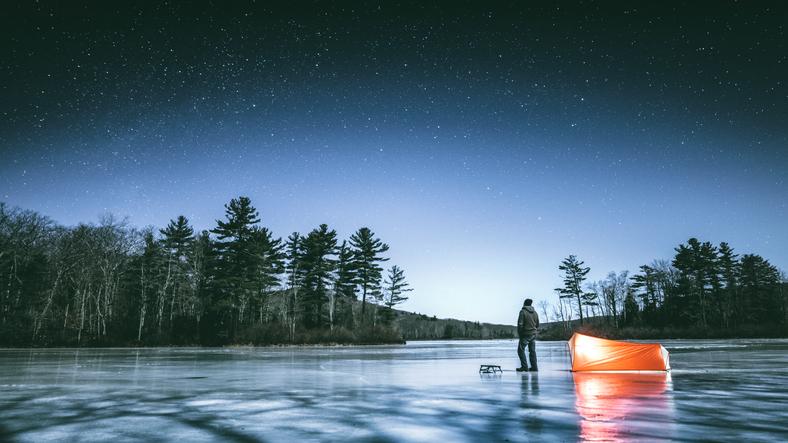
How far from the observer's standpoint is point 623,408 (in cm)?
575

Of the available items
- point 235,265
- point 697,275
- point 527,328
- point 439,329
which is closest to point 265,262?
point 235,265

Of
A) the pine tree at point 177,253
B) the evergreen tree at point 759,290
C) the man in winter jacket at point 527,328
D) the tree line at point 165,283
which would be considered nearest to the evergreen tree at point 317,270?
the tree line at point 165,283

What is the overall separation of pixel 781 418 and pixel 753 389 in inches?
124

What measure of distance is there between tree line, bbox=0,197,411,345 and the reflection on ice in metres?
38.7

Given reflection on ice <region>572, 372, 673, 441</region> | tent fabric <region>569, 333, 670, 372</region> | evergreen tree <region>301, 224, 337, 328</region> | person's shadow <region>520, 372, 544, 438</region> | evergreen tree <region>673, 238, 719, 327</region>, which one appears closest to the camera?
reflection on ice <region>572, 372, 673, 441</region>

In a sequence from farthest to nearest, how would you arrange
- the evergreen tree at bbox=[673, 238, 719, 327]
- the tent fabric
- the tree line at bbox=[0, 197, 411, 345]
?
the evergreen tree at bbox=[673, 238, 719, 327]
the tree line at bbox=[0, 197, 411, 345]
the tent fabric

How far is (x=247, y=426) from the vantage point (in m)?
4.78

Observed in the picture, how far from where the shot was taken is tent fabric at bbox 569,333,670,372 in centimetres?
1129

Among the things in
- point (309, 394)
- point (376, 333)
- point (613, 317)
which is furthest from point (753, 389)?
point (613, 317)

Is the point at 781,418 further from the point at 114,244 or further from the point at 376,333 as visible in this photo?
the point at 114,244

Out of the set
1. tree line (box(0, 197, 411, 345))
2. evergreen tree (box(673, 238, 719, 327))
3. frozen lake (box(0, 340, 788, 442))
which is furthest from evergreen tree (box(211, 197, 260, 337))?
evergreen tree (box(673, 238, 719, 327))

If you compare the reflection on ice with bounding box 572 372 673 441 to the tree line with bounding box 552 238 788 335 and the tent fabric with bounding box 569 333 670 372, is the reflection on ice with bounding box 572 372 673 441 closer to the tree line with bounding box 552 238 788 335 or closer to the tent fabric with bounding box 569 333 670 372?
the tent fabric with bounding box 569 333 670 372

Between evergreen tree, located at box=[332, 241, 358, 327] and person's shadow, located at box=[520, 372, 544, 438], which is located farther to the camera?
evergreen tree, located at box=[332, 241, 358, 327]

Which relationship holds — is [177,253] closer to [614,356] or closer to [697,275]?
[614,356]
